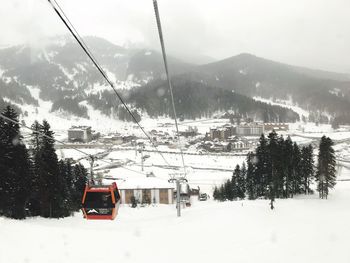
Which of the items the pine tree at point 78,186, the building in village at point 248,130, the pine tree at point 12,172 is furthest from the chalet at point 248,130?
the pine tree at point 12,172

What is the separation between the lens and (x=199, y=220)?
29.7 metres

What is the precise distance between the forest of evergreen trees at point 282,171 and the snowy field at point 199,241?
10730 mm

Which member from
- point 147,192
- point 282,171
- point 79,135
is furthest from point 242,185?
point 79,135

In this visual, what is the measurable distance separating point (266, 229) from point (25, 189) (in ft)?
72.2

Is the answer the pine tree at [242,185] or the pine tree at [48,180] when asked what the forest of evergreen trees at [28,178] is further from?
the pine tree at [242,185]

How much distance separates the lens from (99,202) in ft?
45.2

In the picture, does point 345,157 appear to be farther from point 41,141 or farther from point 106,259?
point 106,259

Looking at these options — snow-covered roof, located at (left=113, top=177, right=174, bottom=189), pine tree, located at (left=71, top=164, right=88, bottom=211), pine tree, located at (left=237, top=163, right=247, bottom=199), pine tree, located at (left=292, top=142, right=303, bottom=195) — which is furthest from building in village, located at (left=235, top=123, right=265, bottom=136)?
pine tree, located at (left=71, top=164, right=88, bottom=211)

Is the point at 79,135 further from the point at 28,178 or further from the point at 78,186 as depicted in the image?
the point at 28,178

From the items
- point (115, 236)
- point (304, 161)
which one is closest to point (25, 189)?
point (115, 236)

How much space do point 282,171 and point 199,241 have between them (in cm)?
2718

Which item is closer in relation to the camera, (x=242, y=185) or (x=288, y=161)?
(x=288, y=161)

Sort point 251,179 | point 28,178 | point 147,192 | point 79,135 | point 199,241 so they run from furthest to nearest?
1. point 79,135
2. point 147,192
3. point 251,179
4. point 28,178
5. point 199,241

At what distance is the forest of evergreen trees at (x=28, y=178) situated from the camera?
2909cm
